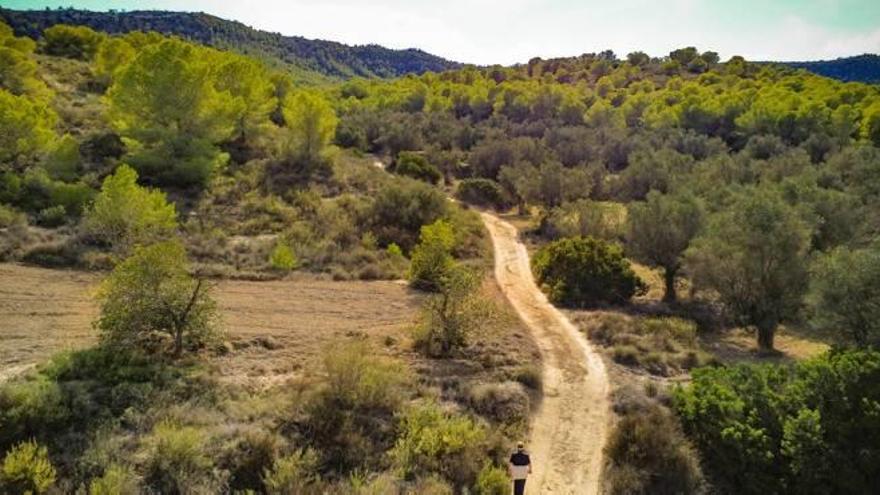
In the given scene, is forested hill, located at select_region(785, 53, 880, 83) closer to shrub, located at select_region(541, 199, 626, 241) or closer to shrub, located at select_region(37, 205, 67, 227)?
shrub, located at select_region(541, 199, 626, 241)

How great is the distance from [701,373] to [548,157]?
39.5 m

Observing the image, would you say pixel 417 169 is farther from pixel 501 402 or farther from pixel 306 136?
pixel 501 402

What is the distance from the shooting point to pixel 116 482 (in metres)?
10.8

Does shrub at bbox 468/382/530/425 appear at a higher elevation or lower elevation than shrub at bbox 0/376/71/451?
lower

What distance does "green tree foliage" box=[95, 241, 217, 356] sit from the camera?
1535 cm

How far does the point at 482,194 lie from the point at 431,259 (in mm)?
24402

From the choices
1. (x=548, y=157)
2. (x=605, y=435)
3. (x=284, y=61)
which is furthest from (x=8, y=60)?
(x=284, y=61)

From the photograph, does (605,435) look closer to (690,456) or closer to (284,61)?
(690,456)

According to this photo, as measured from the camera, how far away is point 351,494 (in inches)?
452

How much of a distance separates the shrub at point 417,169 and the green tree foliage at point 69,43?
4130 cm

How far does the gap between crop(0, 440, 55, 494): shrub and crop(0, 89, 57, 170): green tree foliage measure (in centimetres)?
2451

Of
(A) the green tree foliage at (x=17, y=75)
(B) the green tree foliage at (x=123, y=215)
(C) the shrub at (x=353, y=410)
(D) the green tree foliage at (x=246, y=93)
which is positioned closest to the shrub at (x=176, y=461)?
(C) the shrub at (x=353, y=410)

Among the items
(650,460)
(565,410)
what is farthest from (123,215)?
(650,460)

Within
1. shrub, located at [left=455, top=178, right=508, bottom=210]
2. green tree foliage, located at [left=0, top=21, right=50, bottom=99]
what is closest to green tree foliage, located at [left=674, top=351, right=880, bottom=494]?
shrub, located at [left=455, top=178, right=508, bottom=210]
